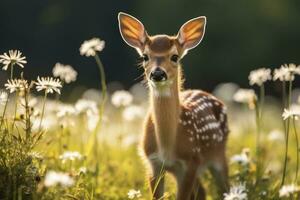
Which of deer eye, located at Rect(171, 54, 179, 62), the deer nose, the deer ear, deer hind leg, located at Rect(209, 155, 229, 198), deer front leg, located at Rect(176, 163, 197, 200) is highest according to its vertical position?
the deer ear

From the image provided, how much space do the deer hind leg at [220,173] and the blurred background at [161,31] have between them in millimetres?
21697

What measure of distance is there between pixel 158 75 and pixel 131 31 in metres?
0.89

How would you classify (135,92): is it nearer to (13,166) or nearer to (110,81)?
(13,166)

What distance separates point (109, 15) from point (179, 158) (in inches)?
1114

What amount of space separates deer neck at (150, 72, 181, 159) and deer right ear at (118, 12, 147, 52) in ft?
1.49

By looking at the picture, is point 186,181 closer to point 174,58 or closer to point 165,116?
point 165,116

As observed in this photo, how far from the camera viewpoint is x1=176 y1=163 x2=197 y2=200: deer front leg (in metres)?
6.65

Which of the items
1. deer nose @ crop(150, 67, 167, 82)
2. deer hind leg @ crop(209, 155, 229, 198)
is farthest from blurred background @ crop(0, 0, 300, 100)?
deer nose @ crop(150, 67, 167, 82)

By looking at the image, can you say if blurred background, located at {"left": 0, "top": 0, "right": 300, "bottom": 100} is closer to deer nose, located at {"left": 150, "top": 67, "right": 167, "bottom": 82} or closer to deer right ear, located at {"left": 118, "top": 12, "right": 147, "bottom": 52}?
deer right ear, located at {"left": 118, "top": 12, "right": 147, "bottom": 52}

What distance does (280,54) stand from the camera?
32156mm

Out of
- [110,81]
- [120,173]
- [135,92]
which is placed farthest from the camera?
[110,81]

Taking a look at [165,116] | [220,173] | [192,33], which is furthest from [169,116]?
[220,173]

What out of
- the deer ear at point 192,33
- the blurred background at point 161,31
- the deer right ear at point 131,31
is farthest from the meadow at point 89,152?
the blurred background at point 161,31

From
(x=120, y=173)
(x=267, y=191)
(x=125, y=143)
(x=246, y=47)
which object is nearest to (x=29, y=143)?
(x=267, y=191)
